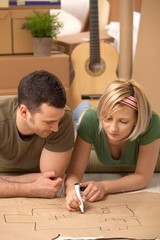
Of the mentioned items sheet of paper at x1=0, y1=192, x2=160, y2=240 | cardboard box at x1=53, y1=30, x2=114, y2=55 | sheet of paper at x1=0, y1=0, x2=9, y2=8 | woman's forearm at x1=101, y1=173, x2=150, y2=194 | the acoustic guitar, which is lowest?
sheet of paper at x1=0, y1=192, x2=160, y2=240

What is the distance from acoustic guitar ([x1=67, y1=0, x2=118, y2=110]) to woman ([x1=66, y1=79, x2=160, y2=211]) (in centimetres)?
138

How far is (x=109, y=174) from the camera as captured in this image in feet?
5.90

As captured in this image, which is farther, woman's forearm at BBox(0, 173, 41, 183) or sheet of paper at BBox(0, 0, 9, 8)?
sheet of paper at BBox(0, 0, 9, 8)

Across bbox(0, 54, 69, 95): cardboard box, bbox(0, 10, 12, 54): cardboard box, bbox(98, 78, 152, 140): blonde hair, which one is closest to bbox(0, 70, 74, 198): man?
bbox(98, 78, 152, 140): blonde hair

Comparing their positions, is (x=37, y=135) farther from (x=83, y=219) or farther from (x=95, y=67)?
(x=95, y=67)

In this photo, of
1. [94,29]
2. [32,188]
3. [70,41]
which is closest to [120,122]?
[32,188]

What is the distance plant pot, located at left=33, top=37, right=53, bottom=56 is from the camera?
266 centimetres

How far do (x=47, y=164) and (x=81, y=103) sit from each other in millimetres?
1332

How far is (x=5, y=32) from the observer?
2.66 meters

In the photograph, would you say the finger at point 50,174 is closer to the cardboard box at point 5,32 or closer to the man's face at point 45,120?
the man's face at point 45,120

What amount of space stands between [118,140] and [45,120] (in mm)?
264

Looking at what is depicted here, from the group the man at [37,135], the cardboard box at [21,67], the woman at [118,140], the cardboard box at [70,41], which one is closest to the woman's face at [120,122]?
the woman at [118,140]

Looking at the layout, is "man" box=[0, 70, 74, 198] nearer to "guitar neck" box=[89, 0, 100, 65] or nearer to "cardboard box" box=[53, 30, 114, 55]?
"guitar neck" box=[89, 0, 100, 65]

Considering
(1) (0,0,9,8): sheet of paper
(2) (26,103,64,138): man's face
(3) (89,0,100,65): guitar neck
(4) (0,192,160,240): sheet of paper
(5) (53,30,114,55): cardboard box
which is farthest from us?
(5) (53,30,114,55): cardboard box
